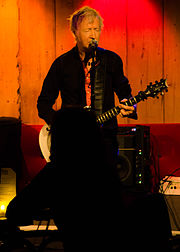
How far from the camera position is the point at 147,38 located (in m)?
4.45

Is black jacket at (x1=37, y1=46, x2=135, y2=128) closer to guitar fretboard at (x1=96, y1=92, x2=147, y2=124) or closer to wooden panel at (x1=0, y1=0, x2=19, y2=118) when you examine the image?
guitar fretboard at (x1=96, y1=92, x2=147, y2=124)

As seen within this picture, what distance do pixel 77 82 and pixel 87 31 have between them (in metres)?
0.43

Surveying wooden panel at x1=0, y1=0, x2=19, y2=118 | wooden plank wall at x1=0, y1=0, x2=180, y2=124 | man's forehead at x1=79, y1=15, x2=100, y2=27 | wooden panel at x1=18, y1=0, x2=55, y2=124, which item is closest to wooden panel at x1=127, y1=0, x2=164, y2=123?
wooden plank wall at x1=0, y1=0, x2=180, y2=124

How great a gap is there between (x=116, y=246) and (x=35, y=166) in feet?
9.60

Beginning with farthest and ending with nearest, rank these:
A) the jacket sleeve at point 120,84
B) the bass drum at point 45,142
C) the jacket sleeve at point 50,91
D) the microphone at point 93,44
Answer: the bass drum at point 45,142 → the jacket sleeve at point 50,91 → the jacket sleeve at point 120,84 → the microphone at point 93,44

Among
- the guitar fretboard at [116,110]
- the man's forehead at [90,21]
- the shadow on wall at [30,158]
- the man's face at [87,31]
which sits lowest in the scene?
the shadow on wall at [30,158]

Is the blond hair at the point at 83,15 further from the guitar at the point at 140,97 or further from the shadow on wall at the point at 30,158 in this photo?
the shadow on wall at the point at 30,158

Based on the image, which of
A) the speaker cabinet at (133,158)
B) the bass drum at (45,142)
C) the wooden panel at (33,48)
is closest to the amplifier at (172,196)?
the speaker cabinet at (133,158)

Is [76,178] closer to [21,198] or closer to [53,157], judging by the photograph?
[53,157]

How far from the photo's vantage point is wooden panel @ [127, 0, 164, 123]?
4426 mm

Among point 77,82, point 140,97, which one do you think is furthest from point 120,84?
point 77,82

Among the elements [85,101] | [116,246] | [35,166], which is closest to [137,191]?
[85,101]

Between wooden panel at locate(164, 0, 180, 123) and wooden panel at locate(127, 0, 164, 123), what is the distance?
0.06m

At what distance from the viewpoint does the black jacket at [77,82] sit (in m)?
3.35
